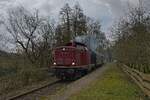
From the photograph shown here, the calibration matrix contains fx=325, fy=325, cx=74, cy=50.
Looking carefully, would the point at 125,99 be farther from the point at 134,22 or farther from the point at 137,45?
the point at 134,22

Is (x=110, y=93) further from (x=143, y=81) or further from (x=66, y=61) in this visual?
(x=66, y=61)

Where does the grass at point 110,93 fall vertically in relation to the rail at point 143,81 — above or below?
below

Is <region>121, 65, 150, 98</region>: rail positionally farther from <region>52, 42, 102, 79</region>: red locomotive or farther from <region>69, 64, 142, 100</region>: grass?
<region>52, 42, 102, 79</region>: red locomotive

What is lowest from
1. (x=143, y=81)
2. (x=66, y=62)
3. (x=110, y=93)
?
(x=110, y=93)

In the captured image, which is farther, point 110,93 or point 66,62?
point 66,62

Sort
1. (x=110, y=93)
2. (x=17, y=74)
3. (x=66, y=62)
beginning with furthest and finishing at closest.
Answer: (x=66, y=62) < (x=17, y=74) < (x=110, y=93)

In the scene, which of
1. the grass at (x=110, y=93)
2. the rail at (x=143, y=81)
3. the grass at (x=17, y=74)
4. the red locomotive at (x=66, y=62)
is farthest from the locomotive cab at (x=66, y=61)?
the rail at (x=143, y=81)

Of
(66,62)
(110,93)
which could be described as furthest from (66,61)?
(110,93)

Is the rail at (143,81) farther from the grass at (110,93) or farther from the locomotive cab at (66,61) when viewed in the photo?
the locomotive cab at (66,61)

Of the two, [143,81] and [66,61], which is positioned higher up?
[66,61]

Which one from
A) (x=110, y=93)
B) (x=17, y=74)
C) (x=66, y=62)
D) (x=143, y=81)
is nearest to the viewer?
(x=143, y=81)

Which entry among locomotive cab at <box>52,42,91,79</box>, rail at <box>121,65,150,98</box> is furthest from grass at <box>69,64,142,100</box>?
locomotive cab at <box>52,42,91,79</box>

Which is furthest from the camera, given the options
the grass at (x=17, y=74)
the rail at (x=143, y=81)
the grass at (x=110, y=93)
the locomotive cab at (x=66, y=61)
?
the locomotive cab at (x=66, y=61)

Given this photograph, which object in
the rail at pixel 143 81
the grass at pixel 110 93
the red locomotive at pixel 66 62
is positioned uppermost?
the red locomotive at pixel 66 62
